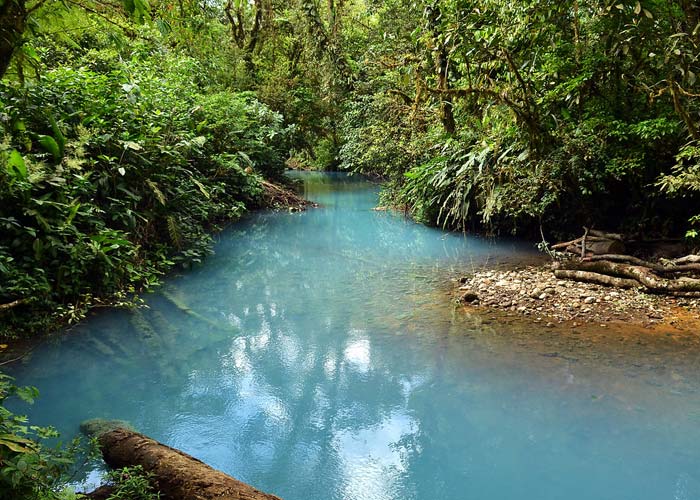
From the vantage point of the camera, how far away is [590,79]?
7.18 meters

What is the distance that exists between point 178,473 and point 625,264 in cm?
638

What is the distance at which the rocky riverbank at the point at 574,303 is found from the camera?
537 centimetres

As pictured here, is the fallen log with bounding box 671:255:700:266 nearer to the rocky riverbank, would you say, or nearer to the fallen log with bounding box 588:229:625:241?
the rocky riverbank

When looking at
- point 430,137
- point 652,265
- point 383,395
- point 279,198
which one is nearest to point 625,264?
point 652,265

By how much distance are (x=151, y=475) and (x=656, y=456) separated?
298 cm

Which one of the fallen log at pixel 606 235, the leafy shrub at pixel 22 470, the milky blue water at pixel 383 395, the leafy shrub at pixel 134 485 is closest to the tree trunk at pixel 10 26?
the leafy shrub at pixel 22 470

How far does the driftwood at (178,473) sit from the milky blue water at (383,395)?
54 cm

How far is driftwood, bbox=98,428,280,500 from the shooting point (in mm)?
2307

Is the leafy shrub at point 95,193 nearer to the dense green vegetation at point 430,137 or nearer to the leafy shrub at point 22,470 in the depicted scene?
the dense green vegetation at point 430,137

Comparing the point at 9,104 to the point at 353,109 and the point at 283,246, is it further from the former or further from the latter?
the point at 353,109

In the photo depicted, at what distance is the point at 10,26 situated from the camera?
5.10 ft

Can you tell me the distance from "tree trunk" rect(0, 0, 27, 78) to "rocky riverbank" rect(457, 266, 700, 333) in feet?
16.7

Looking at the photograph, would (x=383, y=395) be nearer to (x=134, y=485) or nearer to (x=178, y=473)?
(x=178, y=473)

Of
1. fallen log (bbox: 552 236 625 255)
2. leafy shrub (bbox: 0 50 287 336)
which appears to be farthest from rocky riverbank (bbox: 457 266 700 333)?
leafy shrub (bbox: 0 50 287 336)
